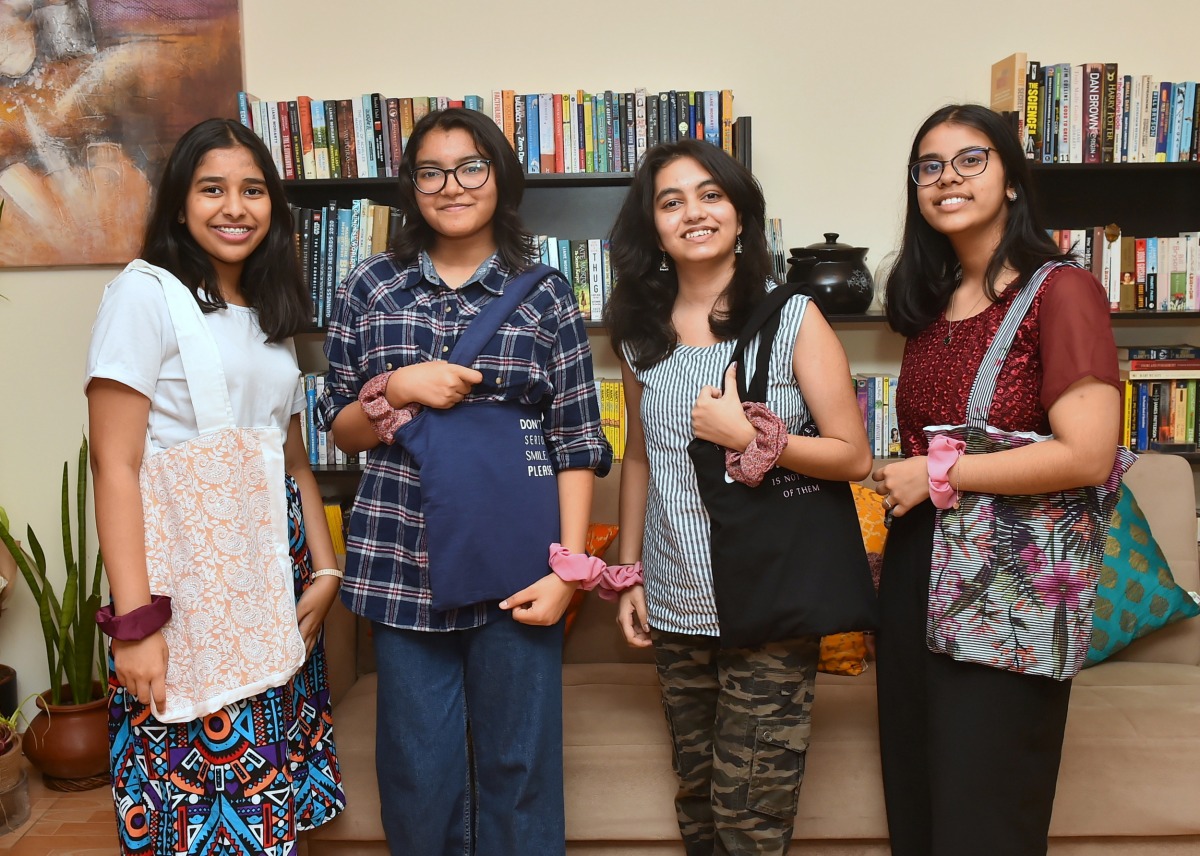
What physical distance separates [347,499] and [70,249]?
1.13 metres

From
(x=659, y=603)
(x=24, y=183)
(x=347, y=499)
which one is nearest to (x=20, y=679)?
(x=347, y=499)

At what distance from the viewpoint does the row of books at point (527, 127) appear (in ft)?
8.56

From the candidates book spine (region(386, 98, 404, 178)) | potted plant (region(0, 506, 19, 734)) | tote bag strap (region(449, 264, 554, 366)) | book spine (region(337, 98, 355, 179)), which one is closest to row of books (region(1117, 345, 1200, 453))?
tote bag strap (region(449, 264, 554, 366))

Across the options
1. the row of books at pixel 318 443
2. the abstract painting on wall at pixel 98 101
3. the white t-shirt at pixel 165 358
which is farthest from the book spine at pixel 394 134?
the white t-shirt at pixel 165 358

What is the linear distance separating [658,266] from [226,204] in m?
0.73

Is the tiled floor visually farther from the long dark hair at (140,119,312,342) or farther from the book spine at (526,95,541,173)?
the book spine at (526,95,541,173)

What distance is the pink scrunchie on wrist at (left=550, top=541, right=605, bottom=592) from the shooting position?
1480mm

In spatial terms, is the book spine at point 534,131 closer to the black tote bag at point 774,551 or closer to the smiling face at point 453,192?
the smiling face at point 453,192

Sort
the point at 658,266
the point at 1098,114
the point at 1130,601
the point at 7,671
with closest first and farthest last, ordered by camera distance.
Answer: the point at 658,266 → the point at 1130,601 → the point at 1098,114 → the point at 7,671

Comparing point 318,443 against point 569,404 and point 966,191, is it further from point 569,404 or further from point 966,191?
point 966,191

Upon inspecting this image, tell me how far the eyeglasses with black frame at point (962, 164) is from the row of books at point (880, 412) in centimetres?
131

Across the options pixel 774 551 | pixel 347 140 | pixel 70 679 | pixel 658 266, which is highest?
pixel 347 140

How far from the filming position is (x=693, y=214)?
153cm

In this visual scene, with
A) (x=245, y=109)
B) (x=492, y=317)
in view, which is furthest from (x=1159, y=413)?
(x=245, y=109)
